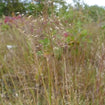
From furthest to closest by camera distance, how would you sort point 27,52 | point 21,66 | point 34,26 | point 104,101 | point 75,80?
point 27,52 < point 21,66 < point 75,80 < point 104,101 < point 34,26

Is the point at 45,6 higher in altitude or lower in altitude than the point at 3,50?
higher

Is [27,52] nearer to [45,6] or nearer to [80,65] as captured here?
[80,65]

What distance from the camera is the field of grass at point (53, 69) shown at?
2.89 ft

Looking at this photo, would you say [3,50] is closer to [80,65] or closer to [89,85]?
[80,65]

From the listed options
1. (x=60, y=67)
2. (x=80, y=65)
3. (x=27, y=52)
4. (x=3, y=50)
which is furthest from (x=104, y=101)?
(x=3, y=50)

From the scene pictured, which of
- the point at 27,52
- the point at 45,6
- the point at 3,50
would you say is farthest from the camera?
the point at 3,50

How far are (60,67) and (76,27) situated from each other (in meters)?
0.71

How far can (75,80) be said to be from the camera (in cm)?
128

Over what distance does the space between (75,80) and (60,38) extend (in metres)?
0.39

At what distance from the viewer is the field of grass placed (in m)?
0.88

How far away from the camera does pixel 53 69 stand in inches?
46.7

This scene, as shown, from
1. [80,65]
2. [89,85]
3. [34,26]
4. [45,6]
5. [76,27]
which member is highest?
[45,6]

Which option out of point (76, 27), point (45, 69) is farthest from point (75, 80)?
point (76, 27)

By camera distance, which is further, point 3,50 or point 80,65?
point 3,50
